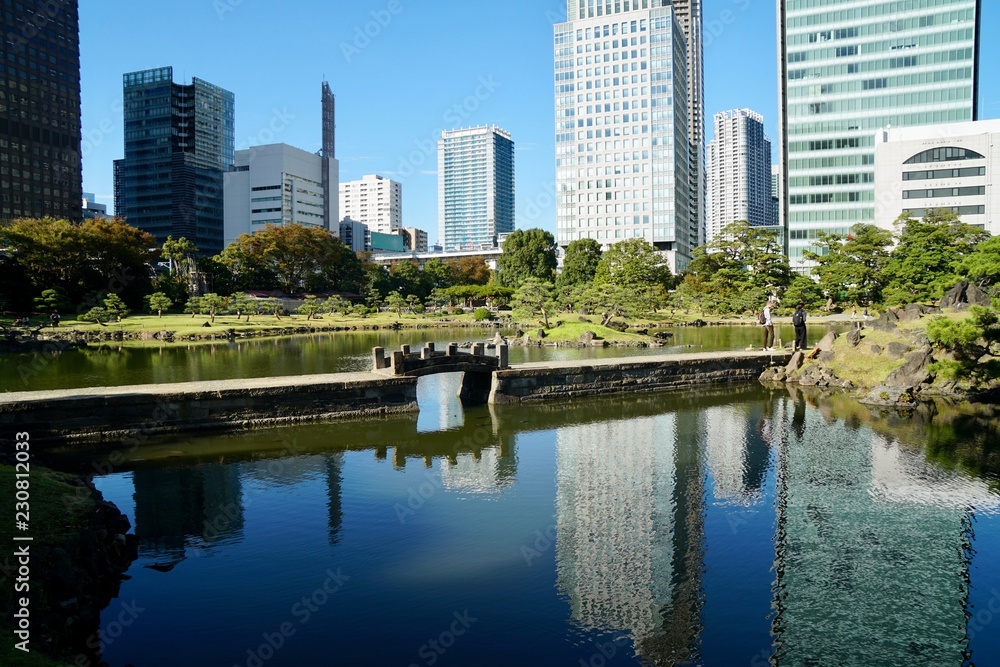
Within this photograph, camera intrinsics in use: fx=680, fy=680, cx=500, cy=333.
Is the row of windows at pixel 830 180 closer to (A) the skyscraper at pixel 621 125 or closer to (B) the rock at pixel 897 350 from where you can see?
(A) the skyscraper at pixel 621 125

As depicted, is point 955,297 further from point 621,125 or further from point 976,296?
point 621,125

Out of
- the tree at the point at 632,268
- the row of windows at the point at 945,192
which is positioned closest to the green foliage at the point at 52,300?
the tree at the point at 632,268

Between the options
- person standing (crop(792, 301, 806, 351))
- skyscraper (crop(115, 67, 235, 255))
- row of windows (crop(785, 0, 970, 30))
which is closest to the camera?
person standing (crop(792, 301, 806, 351))

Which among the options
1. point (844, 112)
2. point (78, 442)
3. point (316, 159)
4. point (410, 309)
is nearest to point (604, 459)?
point (78, 442)

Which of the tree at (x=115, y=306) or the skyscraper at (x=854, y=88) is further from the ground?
the skyscraper at (x=854, y=88)

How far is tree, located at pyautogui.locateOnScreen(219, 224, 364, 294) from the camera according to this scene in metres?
99.4

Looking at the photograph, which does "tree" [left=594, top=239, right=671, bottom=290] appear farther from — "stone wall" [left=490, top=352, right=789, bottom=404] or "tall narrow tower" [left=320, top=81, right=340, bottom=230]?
"tall narrow tower" [left=320, top=81, right=340, bottom=230]

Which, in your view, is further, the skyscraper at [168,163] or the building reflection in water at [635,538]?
the skyscraper at [168,163]

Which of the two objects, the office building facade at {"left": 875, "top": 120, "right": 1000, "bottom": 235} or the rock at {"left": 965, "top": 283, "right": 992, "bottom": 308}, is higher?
the office building facade at {"left": 875, "top": 120, "right": 1000, "bottom": 235}

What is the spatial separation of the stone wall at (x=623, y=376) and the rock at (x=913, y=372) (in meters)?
7.03

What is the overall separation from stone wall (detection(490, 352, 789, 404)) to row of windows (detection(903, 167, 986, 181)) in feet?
211

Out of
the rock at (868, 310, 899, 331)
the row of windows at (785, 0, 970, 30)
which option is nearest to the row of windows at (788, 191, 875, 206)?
the row of windows at (785, 0, 970, 30)

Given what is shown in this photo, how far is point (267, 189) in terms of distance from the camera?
151m

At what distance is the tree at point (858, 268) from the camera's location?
62250 mm
